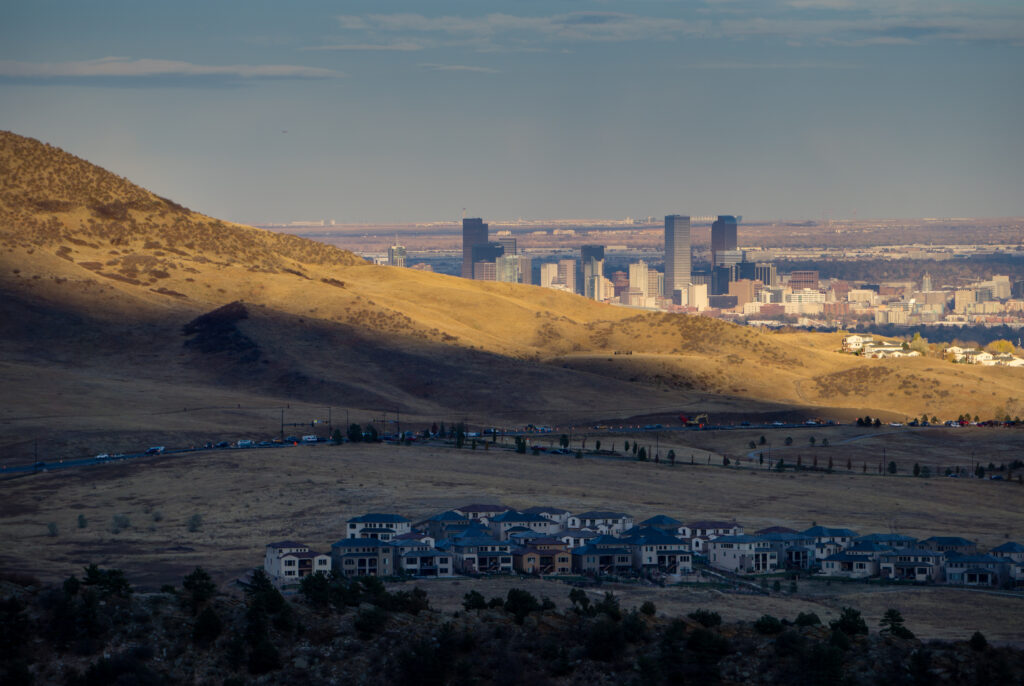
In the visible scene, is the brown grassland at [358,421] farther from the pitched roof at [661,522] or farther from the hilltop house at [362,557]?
the pitched roof at [661,522]

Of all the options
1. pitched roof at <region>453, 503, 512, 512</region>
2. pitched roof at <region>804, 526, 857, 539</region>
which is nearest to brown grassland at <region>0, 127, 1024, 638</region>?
pitched roof at <region>453, 503, 512, 512</region>

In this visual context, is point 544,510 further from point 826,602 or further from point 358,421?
point 358,421

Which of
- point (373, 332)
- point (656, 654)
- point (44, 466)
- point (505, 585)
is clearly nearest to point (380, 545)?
point (505, 585)

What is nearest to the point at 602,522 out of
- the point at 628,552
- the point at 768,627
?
the point at 628,552

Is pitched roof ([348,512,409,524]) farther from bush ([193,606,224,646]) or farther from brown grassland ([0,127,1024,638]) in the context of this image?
bush ([193,606,224,646])

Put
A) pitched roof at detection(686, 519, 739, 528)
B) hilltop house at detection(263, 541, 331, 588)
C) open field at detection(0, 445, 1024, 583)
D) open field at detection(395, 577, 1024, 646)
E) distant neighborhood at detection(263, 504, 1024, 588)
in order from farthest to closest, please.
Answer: pitched roof at detection(686, 519, 739, 528)
open field at detection(0, 445, 1024, 583)
distant neighborhood at detection(263, 504, 1024, 588)
hilltop house at detection(263, 541, 331, 588)
open field at detection(395, 577, 1024, 646)

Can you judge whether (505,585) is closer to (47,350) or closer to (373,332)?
(47,350)

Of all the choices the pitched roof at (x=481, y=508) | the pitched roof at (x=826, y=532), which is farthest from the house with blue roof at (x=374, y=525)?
the pitched roof at (x=826, y=532)
